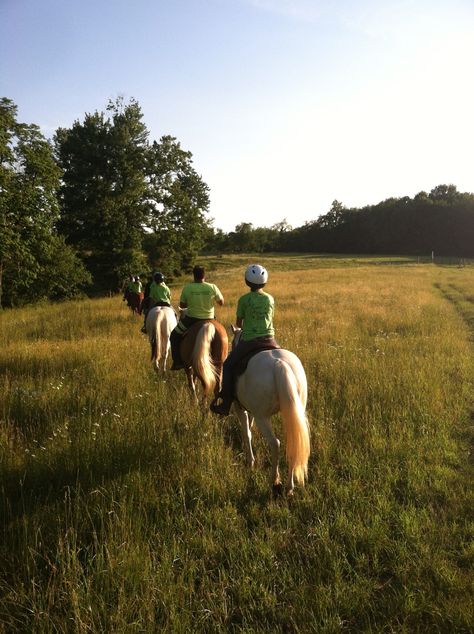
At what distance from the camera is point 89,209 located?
106 ft

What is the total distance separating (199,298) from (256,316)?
2305mm

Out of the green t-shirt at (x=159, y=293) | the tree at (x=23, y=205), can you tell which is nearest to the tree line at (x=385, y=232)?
the tree at (x=23, y=205)

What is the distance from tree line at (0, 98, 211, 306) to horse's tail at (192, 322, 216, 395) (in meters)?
22.0

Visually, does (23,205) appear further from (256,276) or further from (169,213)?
(256,276)

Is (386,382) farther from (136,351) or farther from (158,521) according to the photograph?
(136,351)

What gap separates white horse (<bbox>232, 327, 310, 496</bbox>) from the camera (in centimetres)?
430

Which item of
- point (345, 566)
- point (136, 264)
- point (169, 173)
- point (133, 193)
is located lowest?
point (345, 566)

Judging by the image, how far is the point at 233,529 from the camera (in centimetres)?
374

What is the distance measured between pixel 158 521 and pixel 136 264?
104 feet

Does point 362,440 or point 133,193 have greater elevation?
point 133,193

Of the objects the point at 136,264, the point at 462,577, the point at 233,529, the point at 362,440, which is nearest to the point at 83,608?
the point at 233,529

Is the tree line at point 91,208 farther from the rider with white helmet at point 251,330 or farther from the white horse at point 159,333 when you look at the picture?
the rider with white helmet at point 251,330

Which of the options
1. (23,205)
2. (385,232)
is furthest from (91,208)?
(385,232)

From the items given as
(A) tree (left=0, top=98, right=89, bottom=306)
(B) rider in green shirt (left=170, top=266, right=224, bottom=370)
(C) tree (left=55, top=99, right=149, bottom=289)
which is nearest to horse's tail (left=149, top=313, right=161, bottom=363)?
(B) rider in green shirt (left=170, top=266, right=224, bottom=370)
